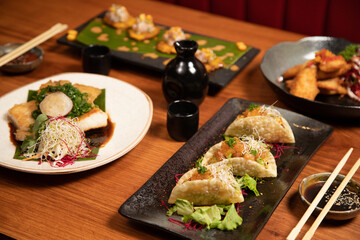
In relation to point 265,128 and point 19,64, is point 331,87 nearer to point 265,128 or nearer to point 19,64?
point 265,128

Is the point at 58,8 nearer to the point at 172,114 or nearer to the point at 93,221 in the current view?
the point at 172,114

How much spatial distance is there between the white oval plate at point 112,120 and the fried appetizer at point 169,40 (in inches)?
21.0

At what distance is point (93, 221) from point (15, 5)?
2697 mm

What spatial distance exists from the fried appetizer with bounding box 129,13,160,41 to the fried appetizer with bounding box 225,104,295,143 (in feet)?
4.00

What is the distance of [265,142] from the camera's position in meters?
2.18

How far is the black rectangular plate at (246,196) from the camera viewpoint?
167 cm

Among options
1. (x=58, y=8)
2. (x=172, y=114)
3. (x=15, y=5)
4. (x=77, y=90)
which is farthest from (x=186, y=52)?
(x=15, y=5)

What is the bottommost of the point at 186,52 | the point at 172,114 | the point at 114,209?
the point at 114,209

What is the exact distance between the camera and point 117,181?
1.99m

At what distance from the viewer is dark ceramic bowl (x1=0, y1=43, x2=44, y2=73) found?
2.76m

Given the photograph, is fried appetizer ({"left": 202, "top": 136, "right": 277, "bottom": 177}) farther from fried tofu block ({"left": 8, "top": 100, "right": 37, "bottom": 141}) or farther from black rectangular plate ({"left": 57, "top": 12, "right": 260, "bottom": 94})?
→ fried tofu block ({"left": 8, "top": 100, "right": 37, "bottom": 141})

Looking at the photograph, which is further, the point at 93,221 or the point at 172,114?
the point at 172,114

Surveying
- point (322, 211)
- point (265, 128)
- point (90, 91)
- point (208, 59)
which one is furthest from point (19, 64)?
point (322, 211)

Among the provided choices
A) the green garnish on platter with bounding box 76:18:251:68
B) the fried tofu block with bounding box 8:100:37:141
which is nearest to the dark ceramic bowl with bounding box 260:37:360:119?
the green garnish on platter with bounding box 76:18:251:68
